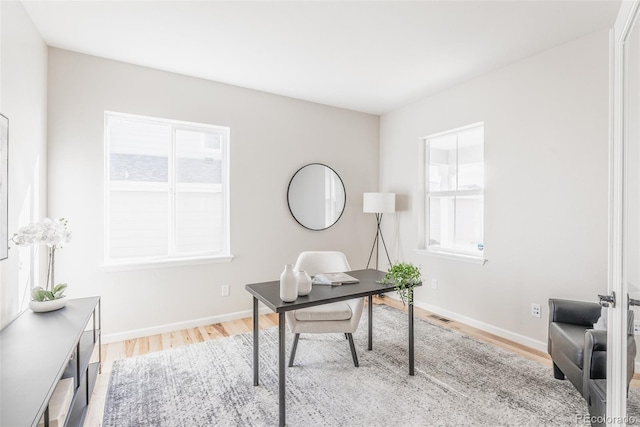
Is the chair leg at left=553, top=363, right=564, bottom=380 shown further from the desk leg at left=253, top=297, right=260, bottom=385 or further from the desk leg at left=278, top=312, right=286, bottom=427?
the desk leg at left=253, top=297, right=260, bottom=385

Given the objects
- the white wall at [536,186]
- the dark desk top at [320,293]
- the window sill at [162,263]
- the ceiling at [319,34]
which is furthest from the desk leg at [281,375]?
the white wall at [536,186]

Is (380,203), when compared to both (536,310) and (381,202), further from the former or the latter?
(536,310)

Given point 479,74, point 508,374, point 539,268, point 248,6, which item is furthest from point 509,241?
point 248,6

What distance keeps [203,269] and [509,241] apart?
9.98 feet

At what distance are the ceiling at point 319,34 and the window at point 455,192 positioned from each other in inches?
27.9

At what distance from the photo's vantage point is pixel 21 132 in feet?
6.68

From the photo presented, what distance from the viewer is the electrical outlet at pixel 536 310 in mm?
2739

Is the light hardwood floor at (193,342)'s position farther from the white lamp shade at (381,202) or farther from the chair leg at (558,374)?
the white lamp shade at (381,202)

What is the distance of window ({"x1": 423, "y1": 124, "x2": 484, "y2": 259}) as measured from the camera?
3.37 m

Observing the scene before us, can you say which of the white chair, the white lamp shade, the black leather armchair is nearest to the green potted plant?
the white chair

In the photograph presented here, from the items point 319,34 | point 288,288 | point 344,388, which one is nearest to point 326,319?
point 344,388

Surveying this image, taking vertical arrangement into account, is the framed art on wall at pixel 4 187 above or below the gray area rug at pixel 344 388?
above

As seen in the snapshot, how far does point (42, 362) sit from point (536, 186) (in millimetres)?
3522

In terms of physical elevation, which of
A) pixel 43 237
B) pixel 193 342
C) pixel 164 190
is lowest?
pixel 193 342
